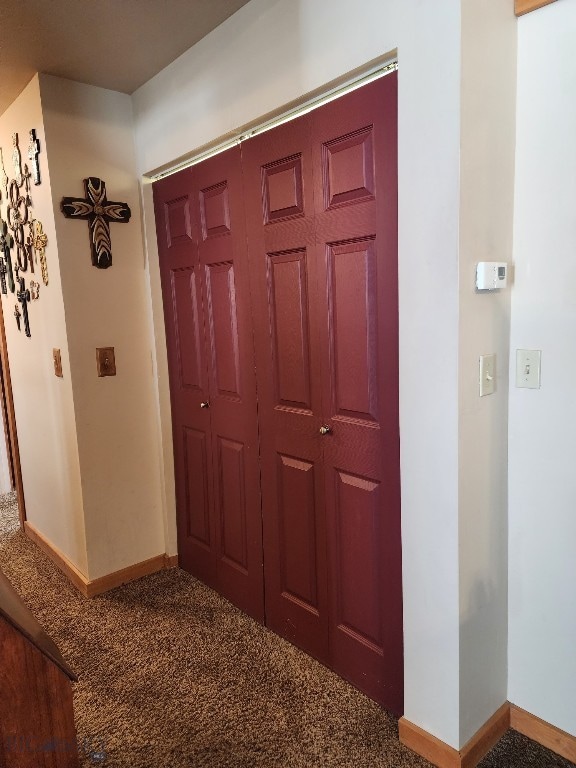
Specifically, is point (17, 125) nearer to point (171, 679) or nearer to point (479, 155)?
Result: point (479, 155)

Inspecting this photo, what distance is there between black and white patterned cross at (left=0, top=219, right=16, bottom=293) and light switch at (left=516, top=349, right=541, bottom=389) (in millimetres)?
2530

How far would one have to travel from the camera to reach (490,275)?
140cm

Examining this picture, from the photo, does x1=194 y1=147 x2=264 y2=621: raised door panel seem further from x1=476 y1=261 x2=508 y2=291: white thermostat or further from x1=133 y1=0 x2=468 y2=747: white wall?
x1=476 y1=261 x2=508 y2=291: white thermostat

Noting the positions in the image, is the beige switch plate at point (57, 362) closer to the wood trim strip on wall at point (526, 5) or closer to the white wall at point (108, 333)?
the white wall at point (108, 333)

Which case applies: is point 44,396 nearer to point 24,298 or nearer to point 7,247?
point 24,298

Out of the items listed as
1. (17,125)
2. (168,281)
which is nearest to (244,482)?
(168,281)

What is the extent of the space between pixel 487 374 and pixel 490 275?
267 millimetres

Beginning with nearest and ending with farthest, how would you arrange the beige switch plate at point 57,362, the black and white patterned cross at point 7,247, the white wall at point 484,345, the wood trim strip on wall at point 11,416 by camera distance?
the white wall at point 484,345 → the beige switch plate at point 57,362 → the black and white patterned cross at point 7,247 → the wood trim strip on wall at point 11,416

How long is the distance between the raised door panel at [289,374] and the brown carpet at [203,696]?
0.20m

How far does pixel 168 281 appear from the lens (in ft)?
8.27

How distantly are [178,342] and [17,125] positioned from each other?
4.11 ft

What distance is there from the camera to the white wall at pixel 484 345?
4.37 ft

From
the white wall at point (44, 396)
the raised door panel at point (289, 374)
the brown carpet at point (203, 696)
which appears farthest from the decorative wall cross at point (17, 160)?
the brown carpet at point (203, 696)

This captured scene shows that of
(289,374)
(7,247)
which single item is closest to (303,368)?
(289,374)
